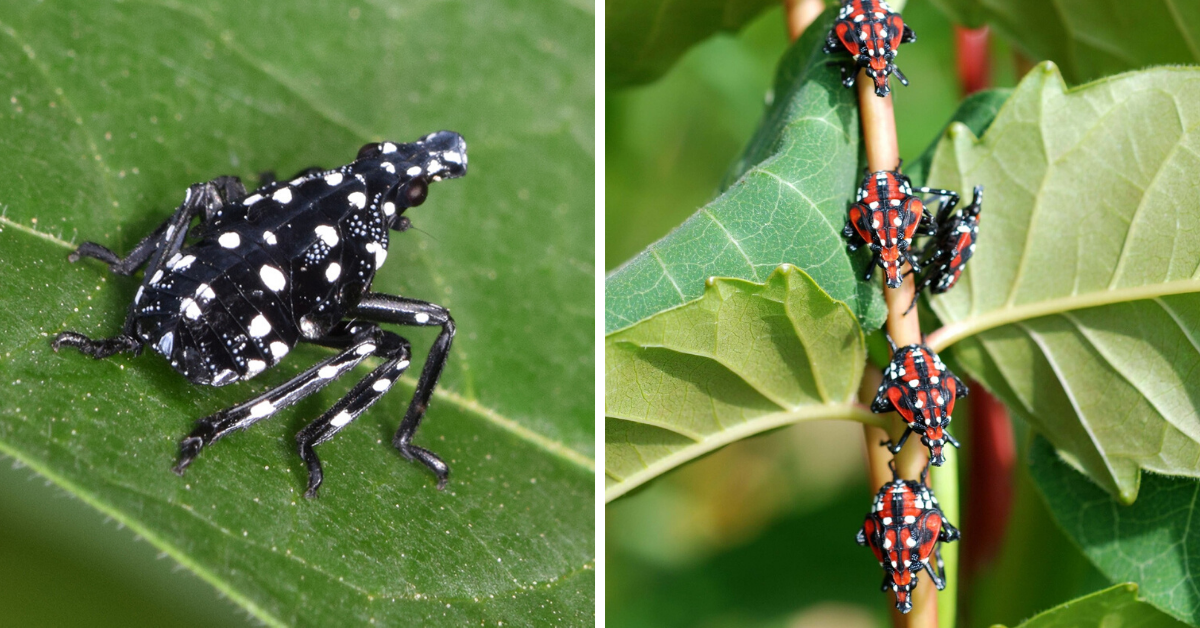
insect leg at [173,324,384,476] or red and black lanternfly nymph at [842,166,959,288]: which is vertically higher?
red and black lanternfly nymph at [842,166,959,288]

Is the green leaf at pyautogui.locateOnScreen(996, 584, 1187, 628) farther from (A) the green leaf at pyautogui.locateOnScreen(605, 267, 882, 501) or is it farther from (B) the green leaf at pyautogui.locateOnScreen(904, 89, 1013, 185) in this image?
(B) the green leaf at pyautogui.locateOnScreen(904, 89, 1013, 185)

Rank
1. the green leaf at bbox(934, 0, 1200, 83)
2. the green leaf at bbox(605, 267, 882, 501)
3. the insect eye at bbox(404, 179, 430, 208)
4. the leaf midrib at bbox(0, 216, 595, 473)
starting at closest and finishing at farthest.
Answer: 1. the green leaf at bbox(605, 267, 882, 501)
2. the green leaf at bbox(934, 0, 1200, 83)
3. the leaf midrib at bbox(0, 216, 595, 473)
4. the insect eye at bbox(404, 179, 430, 208)

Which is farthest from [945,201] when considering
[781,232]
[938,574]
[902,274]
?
[938,574]

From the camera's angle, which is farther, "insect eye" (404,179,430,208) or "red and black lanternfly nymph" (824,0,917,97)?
"insect eye" (404,179,430,208)

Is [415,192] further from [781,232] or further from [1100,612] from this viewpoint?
[1100,612]

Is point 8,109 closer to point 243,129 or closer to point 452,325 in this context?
point 243,129

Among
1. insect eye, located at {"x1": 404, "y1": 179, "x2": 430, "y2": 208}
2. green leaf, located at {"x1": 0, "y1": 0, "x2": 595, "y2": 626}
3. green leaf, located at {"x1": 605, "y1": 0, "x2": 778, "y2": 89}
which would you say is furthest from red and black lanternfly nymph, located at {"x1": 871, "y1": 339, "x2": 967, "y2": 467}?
insect eye, located at {"x1": 404, "y1": 179, "x2": 430, "y2": 208}
